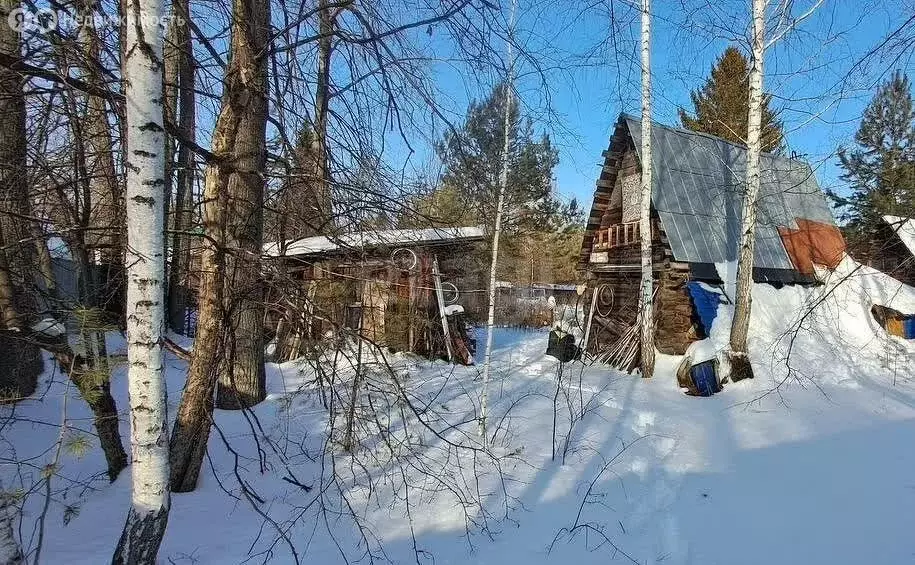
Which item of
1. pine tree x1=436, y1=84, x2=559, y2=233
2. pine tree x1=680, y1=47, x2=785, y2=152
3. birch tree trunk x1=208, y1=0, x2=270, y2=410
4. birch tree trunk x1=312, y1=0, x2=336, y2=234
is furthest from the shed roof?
birch tree trunk x1=208, y1=0, x2=270, y2=410

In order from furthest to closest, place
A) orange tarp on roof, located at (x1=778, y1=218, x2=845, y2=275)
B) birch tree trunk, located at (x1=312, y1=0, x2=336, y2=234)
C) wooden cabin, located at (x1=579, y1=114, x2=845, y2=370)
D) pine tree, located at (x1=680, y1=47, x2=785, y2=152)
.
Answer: pine tree, located at (x1=680, y1=47, x2=785, y2=152) → orange tarp on roof, located at (x1=778, y1=218, x2=845, y2=275) → wooden cabin, located at (x1=579, y1=114, x2=845, y2=370) → birch tree trunk, located at (x1=312, y1=0, x2=336, y2=234)

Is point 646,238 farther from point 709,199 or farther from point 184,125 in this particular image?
point 184,125

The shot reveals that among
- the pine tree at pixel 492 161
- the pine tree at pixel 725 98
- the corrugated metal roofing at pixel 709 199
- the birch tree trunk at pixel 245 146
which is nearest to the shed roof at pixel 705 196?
the corrugated metal roofing at pixel 709 199

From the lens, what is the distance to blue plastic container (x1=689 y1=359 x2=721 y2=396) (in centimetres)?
743

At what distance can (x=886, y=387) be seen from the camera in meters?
7.20

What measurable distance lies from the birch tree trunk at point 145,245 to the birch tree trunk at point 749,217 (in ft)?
26.2

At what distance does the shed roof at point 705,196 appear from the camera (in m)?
9.84

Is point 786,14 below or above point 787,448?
above

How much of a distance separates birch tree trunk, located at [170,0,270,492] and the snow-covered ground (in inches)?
19.3

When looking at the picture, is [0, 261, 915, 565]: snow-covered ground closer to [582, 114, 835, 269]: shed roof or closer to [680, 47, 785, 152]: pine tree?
[582, 114, 835, 269]: shed roof

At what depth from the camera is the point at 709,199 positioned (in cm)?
1095

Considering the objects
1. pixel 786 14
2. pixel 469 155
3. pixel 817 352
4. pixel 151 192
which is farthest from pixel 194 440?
pixel 817 352

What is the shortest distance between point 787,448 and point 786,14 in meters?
5.87

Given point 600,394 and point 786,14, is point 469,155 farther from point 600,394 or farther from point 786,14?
point 786,14
